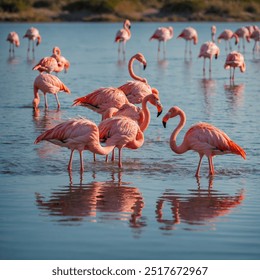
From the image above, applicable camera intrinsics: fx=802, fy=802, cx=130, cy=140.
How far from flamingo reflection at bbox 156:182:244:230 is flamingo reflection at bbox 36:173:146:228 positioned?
0.70 ft

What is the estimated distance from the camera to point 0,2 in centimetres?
4894

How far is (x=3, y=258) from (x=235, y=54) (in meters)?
14.0

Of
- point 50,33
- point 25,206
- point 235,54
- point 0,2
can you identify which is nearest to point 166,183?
point 25,206

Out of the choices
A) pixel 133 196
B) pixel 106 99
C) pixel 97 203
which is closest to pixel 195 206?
pixel 133 196

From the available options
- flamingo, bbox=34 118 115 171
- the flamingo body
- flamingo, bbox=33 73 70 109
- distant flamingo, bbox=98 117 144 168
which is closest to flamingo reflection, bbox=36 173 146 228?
flamingo, bbox=34 118 115 171

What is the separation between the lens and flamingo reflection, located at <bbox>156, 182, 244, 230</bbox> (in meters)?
6.67

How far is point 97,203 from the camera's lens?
7.29m

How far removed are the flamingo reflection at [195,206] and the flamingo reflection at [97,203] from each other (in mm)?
214

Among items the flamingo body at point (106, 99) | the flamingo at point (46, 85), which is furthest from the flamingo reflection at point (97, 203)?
the flamingo at point (46, 85)

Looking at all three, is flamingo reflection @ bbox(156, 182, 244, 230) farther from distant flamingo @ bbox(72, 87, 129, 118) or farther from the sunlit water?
distant flamingo @ bbox(72, 87, 129, 118)

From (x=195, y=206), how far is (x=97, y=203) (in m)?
0.89

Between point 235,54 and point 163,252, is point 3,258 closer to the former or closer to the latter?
point 163,252

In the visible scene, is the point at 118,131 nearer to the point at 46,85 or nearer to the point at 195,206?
the point at 195,206

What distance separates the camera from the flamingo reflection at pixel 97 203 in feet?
22.2
